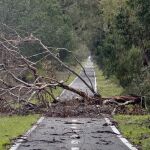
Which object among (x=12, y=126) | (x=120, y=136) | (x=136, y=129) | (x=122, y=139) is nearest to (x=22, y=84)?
(x=12, y=126)

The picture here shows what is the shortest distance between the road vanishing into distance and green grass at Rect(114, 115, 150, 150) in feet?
1.20

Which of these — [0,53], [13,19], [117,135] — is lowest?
[117,135]

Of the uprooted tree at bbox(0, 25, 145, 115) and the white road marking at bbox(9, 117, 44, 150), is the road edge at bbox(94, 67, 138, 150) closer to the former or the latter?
the white road marking at bbox(9, 117, 44, 150)

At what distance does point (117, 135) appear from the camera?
1675 cm

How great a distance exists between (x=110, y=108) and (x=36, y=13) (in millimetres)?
26282

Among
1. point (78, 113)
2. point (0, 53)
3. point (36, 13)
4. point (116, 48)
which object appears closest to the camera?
point (78, 113)

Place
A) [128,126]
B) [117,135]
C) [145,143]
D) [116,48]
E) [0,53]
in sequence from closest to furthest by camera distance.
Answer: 1. [145,143]
2. [117,135]
3. [128,126]
4. [0,53]
5. [116,48]

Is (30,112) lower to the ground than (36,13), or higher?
lower

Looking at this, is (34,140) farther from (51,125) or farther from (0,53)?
(0,53)

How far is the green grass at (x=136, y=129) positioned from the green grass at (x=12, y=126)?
335 cm

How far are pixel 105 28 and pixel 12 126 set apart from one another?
37.2 metres

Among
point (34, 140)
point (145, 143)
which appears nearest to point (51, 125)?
point (34, 140)

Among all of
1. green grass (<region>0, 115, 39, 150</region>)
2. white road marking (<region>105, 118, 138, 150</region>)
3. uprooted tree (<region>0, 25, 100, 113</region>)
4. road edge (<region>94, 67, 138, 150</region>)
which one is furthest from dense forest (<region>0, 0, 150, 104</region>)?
green grass (<region>0, 115, 39, 150</region>)

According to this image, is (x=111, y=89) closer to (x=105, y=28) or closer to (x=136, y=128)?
(x=105, y=28)
